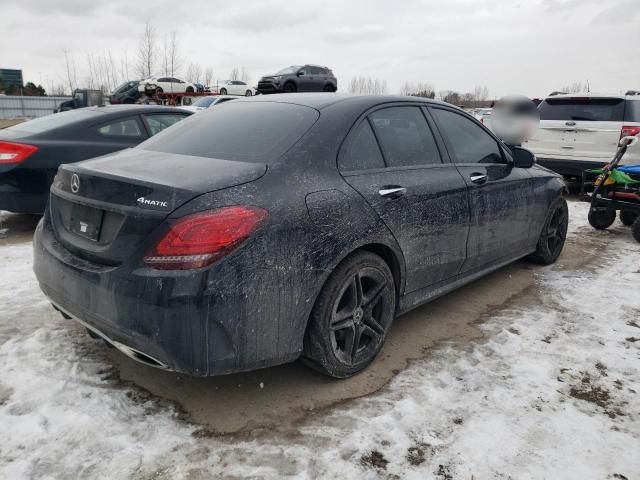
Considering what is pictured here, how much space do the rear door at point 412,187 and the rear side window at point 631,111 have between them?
6.11m

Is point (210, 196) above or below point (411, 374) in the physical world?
above

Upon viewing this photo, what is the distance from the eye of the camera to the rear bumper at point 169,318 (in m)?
2.10

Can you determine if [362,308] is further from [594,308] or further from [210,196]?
[594,308]

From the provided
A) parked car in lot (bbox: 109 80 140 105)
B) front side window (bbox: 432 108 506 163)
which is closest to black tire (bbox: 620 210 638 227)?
front side window (bbox: 432 108 506 163)

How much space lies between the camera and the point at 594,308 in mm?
4016

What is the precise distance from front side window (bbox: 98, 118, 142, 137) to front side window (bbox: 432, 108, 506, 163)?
3.83 m

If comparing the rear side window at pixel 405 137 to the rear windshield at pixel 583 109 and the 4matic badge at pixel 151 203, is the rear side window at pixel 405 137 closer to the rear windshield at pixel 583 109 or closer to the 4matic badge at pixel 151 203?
the 4matic badge at pixel 151 203

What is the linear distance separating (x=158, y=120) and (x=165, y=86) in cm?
2652

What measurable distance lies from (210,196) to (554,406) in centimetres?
206

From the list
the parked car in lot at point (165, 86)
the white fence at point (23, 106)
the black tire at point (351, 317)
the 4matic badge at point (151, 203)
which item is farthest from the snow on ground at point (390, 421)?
the white fence at point (23, 106)

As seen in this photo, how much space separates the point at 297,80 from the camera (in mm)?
22672

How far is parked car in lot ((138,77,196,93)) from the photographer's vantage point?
96.0 feet

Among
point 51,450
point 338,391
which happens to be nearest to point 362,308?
point 338,391

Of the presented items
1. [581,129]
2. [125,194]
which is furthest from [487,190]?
[581,129]
